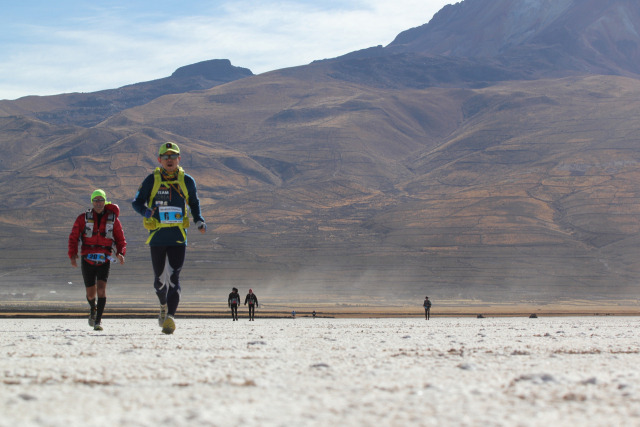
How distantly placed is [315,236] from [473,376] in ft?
344

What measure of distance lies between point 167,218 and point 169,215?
5cm

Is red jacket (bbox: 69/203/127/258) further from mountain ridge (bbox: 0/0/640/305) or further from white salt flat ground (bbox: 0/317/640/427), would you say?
mountain ridge (bbox: 0/0/640/305)

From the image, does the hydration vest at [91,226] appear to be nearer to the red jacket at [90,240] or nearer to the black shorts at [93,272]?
Answer: the red jacket at [90,240]

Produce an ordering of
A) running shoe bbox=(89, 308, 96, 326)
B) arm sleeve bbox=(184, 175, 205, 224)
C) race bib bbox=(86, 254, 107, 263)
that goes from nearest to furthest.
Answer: arm sleeve bbox=(184, 175, 205, 224) → race bib bbox=(86, 254, 107, 263) → running shoe bbox=(89, 308, 96, 326)

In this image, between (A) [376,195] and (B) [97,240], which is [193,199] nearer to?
(B) [97,240]

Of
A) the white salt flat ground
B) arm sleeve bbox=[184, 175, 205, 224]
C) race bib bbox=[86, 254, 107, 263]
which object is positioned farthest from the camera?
race bib bbox=[86, 254, 107, 263]

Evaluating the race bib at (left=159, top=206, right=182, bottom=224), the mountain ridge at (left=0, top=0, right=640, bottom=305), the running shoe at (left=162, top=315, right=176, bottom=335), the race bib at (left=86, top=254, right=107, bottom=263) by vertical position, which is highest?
the mountain ridge at (left=0, top=0, right=640, bottom=305)

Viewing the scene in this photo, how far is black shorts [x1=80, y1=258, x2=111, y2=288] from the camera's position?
37.4 feet

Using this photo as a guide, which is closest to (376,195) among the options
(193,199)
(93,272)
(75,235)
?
(93,272)

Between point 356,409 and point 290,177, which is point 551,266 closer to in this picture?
point 290,177

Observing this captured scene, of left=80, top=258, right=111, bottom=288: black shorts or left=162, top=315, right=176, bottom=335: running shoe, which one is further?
left=80, top=258, right=111, bottom=288: black shorts

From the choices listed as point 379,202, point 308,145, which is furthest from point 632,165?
point 308,145

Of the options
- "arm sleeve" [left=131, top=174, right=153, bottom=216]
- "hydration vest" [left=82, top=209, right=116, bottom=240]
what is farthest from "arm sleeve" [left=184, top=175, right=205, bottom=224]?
"hydration vest" [left=82, top=209, right=116, bottom=240]

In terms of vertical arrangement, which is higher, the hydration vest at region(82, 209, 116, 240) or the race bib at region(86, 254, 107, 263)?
the hydration vest at region(82, 209, 116, 240)
